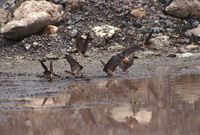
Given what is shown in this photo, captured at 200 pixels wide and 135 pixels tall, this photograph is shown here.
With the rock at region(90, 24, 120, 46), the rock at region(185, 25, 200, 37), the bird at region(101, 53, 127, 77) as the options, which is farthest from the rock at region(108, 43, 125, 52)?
the bird at region(101, 53, 127, 77)

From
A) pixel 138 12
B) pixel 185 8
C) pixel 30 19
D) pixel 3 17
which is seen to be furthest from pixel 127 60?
pixel 3 17

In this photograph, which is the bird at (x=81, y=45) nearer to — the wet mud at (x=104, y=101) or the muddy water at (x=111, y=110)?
the wet mud at (x=104, y=101)

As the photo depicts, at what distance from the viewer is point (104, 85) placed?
8.10 metres

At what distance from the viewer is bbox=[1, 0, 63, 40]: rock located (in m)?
10.5

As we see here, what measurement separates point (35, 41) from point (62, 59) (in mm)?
935

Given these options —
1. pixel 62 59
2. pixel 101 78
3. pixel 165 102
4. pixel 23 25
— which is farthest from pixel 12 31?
pixel 165 102

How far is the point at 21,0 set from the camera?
1157 cm

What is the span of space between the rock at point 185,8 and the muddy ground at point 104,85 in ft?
0.57

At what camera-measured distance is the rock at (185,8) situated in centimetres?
1120

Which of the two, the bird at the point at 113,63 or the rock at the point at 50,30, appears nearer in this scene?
the bird at the point at 113,63

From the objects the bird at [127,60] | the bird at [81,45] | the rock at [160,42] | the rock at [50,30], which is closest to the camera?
the bird at [127,60]

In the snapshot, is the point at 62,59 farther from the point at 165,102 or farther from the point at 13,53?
the point at 165,102

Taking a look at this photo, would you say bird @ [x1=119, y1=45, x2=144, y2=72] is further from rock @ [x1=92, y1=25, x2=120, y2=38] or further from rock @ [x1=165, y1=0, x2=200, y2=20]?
rock @ [x1=165, y1=0, x2=200, y2=20]

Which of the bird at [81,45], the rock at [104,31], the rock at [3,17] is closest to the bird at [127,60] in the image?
the bird at [81,45]
